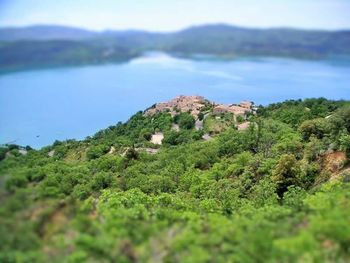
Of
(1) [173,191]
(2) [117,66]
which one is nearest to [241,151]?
(1) [173,191]

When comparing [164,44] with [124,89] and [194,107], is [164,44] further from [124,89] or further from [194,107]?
[194,107]

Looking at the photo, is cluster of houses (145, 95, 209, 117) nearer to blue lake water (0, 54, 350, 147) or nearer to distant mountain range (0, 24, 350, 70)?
blue lake water (0, 54, 350, 147)

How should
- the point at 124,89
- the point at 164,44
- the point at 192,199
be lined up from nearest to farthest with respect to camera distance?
1. the point at 192,199
2. the point at 124,89
3. the point at 164,44

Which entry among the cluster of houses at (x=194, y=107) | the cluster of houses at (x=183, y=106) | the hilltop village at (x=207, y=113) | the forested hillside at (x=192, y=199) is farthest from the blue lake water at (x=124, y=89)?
the forested hillside at (x=192, y=199)

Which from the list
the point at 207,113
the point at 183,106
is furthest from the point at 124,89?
the point at 207,113

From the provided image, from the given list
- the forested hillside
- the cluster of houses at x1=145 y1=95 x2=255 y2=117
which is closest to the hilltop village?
the cluster of houses at x1=145 y1=95 x2=255 y2=117
